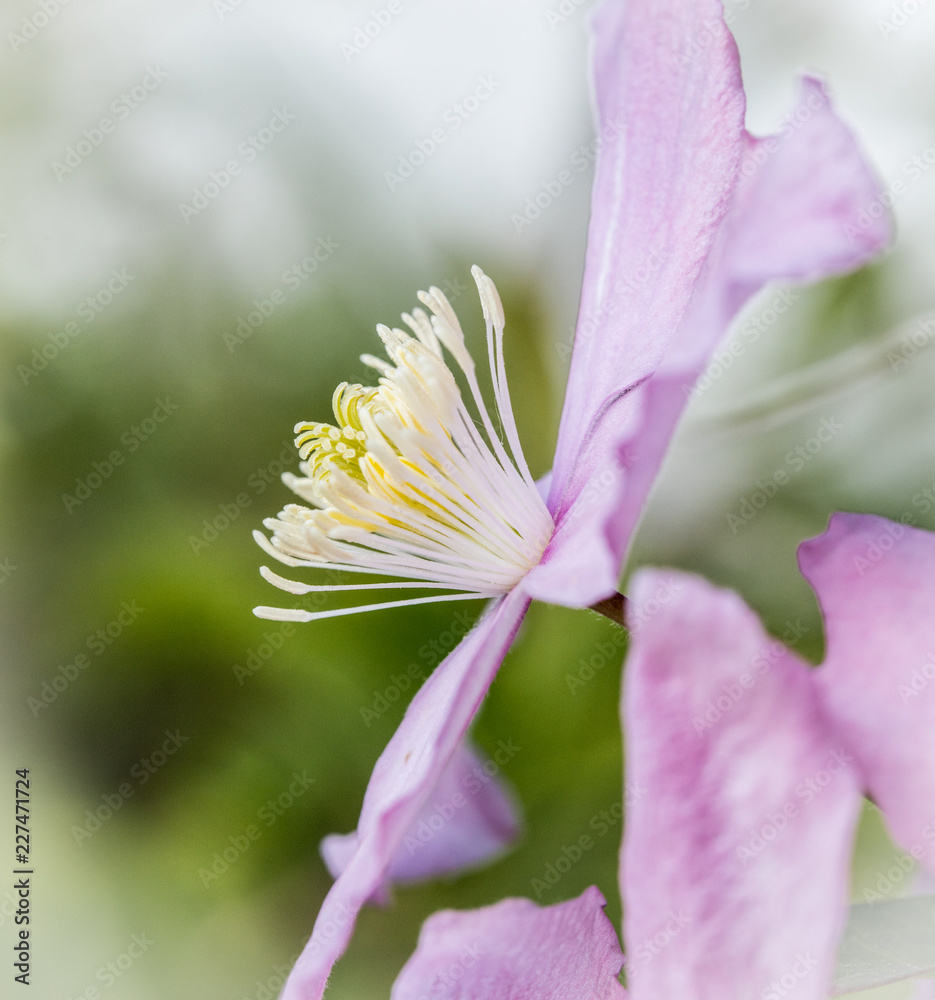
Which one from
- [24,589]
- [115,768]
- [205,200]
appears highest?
[205,200]

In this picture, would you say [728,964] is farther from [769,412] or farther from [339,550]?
[769,412]

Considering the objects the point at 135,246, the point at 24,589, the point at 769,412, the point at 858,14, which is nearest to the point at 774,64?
the point at 858,14
